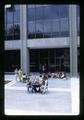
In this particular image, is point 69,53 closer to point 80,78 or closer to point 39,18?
point 39,18

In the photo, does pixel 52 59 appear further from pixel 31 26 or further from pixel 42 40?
pixel 31 26

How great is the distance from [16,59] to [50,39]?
2.17 metres

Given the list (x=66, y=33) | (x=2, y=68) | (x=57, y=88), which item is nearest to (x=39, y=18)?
(x=66, y=33)

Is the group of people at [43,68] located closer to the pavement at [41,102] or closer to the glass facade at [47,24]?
the pavement at [41,102]

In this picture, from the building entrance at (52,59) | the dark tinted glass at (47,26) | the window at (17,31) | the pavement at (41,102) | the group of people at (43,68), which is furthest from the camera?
the window at (17,31)

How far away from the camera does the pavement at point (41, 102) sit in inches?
99.8

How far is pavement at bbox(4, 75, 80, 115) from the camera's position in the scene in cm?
254

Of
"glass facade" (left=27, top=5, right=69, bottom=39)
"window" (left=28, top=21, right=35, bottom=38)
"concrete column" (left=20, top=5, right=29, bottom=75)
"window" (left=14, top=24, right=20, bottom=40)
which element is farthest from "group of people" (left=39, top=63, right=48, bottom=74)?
"window" (left=14, top=24, right=20, bottom=40)

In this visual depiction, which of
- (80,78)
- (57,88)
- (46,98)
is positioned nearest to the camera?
(80,78)

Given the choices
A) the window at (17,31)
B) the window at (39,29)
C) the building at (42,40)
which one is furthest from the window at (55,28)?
the window at (17,31)

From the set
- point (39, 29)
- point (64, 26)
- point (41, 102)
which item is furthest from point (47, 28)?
point (41, 102)

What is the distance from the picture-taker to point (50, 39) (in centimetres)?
1482

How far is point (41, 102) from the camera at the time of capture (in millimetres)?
7500

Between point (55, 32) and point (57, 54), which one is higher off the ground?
point (55, 32)
